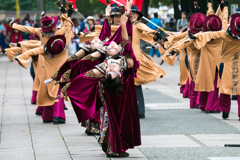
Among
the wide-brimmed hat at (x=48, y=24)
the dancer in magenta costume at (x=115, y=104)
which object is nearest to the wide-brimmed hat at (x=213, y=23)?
the wide-brimmed hat at (x=48, y=24)

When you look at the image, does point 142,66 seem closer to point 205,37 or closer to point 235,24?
point 205,37

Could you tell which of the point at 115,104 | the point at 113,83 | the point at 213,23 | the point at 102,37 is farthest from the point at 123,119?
the point at 213,23

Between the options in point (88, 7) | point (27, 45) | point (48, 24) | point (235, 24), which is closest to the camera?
point (235, 24)

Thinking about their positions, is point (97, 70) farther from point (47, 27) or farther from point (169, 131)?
point (47, 27)

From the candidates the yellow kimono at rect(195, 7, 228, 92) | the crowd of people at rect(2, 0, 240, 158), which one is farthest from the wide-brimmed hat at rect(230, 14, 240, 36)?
the yellow kimono at rect(195, 7, 228, 92)

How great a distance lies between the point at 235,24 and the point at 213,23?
0.68 meters

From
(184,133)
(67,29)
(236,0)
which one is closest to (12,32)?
(236,0)

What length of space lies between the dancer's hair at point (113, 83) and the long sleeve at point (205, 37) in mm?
3377

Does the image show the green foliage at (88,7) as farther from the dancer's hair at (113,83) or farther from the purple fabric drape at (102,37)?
the dancer's hair at (113,83)

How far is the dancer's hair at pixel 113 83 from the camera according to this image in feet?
19.5

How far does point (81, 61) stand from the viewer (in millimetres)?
6922

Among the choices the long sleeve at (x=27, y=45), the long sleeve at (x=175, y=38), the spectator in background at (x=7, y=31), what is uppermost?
the long sleeve at (x=175, y=38)

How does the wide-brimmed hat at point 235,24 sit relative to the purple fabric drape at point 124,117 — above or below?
above

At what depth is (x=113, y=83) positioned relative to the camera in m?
5.98
